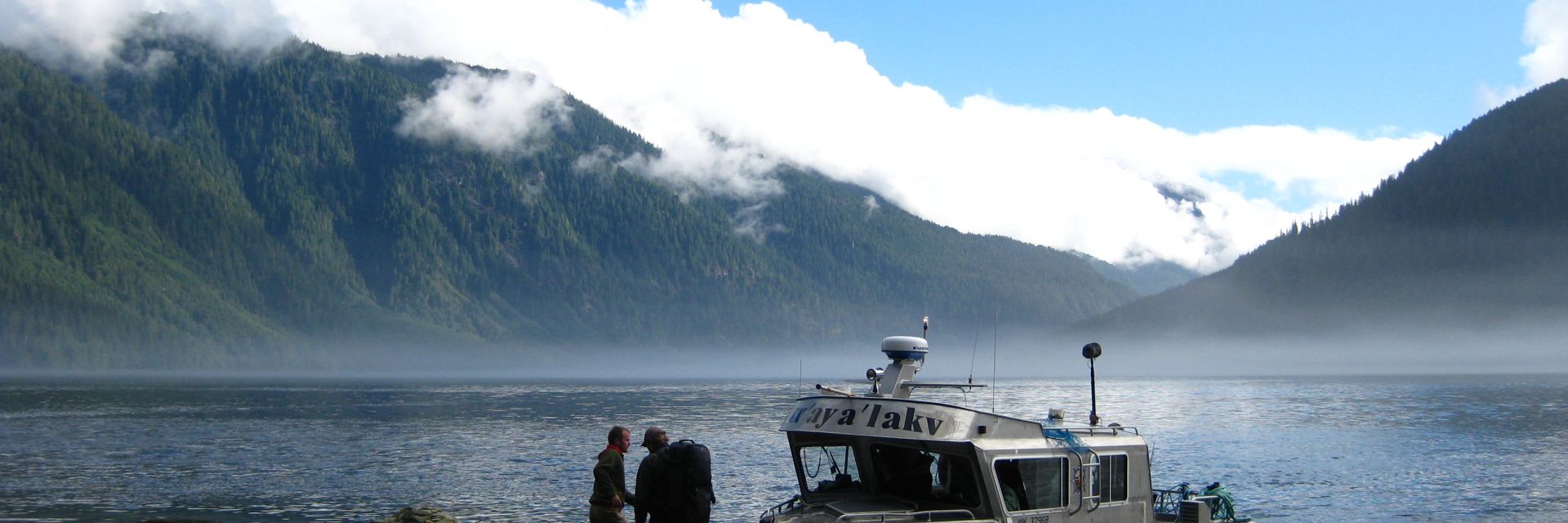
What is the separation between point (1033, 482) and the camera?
24922mm

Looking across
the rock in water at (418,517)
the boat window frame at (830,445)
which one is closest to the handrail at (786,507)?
the boat window frame at (830,445)

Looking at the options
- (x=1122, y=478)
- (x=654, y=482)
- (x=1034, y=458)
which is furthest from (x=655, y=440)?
(x=1122, y=478)

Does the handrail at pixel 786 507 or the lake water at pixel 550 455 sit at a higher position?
the handrail at pixel 786 507

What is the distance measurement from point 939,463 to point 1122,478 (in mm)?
3959

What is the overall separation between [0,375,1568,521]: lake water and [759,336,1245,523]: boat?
2256 centimetres

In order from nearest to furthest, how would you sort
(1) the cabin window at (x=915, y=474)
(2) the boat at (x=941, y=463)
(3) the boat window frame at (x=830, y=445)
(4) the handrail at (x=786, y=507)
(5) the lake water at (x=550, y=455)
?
(2) the boat at (x=941, y=463), (1) the cabin window at (x=915, y=474), (3) the boat window frame at (x=830, y=445), (4) the handrail at (x=786, y=507), (5) the lake water at (x=550, y=455)

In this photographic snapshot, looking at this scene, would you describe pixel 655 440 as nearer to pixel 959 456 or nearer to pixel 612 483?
pixel 612 483

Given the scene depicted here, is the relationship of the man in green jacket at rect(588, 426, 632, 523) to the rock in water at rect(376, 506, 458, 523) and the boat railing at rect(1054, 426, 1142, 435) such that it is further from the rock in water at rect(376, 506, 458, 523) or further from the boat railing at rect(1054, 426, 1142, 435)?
the rock in water at rect(376, 506, 458, 523)

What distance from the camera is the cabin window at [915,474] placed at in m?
24.9

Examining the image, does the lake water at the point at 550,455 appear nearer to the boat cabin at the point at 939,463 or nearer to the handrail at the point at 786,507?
the handrail at the point at 786,507

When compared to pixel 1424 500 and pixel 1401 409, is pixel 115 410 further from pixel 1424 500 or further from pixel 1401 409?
pixel 1401 409

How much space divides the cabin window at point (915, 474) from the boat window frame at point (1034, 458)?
32.6 inches

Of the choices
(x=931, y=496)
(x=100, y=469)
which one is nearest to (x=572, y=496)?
(x=100, y=469)

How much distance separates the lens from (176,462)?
68.6 metres
